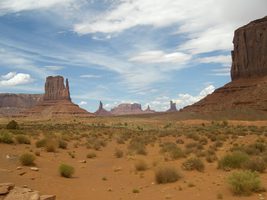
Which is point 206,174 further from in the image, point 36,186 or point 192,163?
point 36,186

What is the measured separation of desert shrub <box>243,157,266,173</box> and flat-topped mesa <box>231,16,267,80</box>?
317 ft

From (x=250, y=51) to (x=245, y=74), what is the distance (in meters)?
7.30

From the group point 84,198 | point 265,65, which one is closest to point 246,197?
point 84,198

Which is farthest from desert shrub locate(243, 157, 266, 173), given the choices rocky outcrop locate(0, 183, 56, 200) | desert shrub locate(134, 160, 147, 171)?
rocky outcrop locate(0, 183, 56, 200)

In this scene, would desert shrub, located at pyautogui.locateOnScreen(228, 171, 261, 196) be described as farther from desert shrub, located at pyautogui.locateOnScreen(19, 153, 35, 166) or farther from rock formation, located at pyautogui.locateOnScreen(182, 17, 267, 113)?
rock formation, located at pyautogui.locateOnScreen(182, 17, 267, 113)

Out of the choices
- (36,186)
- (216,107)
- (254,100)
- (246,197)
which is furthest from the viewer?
(216,107)

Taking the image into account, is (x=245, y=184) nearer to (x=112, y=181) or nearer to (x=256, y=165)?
(x=256, y=165)

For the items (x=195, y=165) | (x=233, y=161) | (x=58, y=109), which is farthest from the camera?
(x=58, y=109)

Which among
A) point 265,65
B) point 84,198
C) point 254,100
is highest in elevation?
point 265,65

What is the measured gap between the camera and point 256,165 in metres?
14.4

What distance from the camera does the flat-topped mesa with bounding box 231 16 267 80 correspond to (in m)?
110

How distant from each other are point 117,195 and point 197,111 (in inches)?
3632

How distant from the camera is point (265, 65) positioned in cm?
10669

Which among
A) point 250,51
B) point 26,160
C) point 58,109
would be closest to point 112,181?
point 26,160
